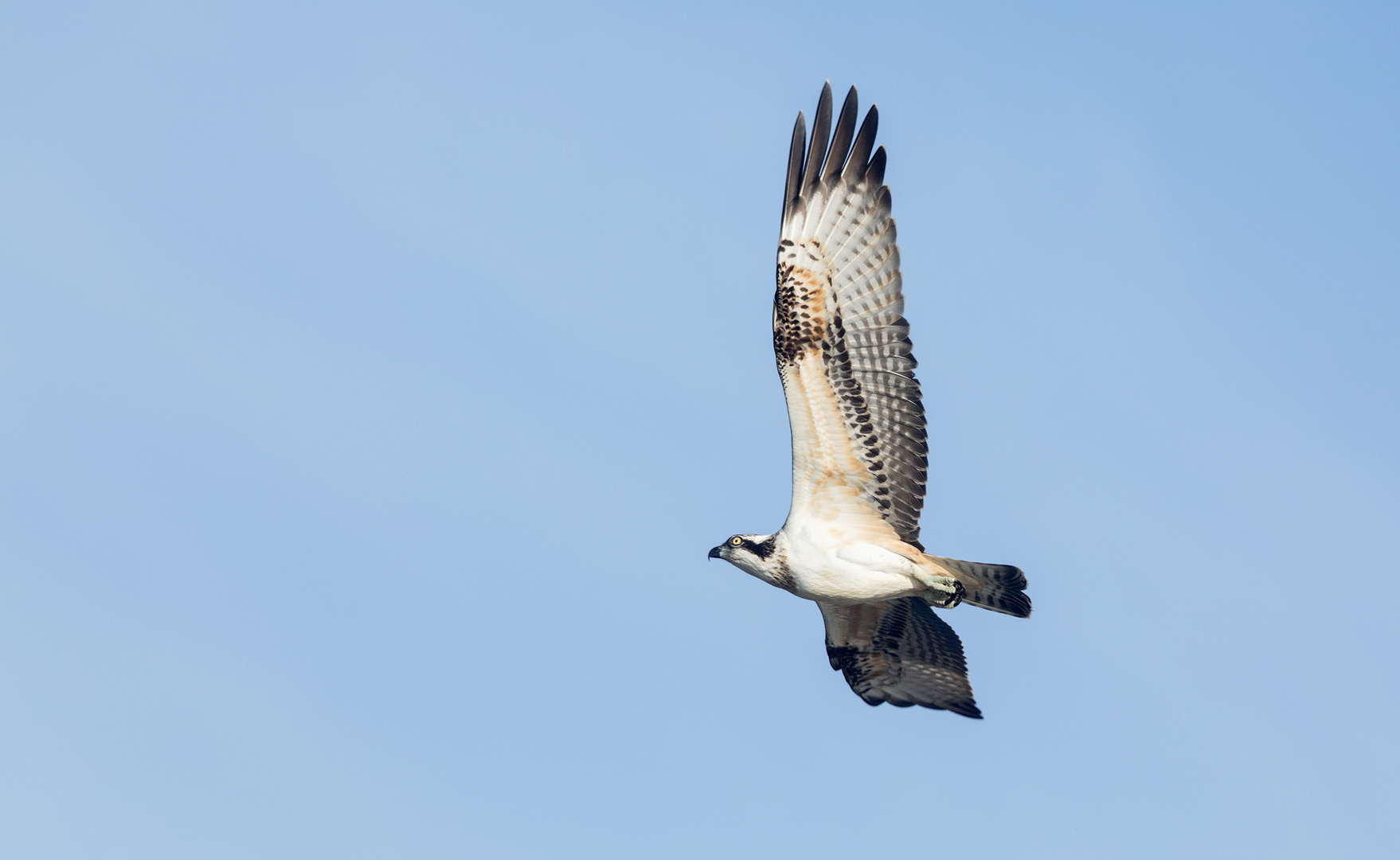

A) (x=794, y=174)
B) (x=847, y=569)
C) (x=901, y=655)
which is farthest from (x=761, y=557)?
(x=794, y=174)

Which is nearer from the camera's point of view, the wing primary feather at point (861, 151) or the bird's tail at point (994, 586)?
the bird's tail at point (994, 586)

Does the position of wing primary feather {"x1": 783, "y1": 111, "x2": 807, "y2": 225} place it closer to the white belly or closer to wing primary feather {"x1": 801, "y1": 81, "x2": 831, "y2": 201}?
wing primary feather {"x1": 801, "y1": 81, "x2": 831, "y2": 201}

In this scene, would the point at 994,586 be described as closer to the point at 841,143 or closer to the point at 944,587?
the point at 944,587

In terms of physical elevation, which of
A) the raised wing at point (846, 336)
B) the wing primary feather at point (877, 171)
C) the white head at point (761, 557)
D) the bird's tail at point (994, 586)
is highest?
the wing primary feather at point (877, 171)

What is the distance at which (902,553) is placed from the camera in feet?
47.0

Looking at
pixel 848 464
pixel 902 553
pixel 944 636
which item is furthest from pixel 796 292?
pixel 944 636

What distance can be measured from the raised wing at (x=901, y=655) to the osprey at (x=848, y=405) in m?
0.84

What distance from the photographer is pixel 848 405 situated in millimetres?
14172

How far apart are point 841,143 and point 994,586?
175 inches

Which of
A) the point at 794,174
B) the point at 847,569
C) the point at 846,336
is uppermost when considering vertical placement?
the point at 794,174

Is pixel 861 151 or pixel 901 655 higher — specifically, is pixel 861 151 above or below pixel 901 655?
above

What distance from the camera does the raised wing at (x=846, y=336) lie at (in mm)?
14172

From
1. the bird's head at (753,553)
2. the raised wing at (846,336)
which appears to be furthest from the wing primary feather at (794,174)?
the bird's head at (753,553)

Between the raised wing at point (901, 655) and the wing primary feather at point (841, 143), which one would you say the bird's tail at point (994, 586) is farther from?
the wing primary feather at point (841, 143)
